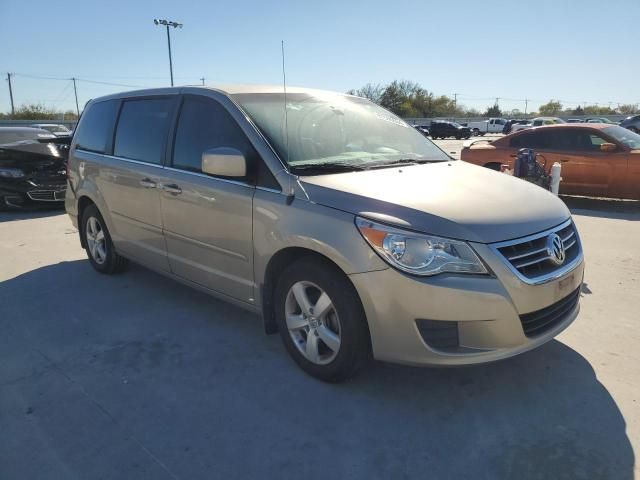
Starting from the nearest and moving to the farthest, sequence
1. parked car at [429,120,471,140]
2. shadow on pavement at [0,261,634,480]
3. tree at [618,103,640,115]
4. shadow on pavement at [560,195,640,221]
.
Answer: shadow on pavement at [0,261,634,480], shadow on pavement at [560,195,640,221], parked car at [429,120,471,140], tree at [618,103,640,115]

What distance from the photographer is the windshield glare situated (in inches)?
339

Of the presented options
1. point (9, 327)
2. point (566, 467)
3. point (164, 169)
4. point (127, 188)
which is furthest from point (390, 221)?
point (9, 327)

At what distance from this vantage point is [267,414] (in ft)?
8.91

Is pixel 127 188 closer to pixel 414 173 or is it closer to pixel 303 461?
pixel 414 173

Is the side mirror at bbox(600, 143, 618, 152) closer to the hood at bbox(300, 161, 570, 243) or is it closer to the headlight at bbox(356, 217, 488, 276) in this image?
the hood at bbox(300, 161, 570, 243)

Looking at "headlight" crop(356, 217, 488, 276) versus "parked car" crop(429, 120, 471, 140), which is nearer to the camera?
"headlight" crop(356, 217, 488, 276)

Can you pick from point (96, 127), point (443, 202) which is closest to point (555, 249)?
point (443, 202)

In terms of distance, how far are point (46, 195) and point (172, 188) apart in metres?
6.31

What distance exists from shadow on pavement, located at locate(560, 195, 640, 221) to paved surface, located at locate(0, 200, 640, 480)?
14.7 ft

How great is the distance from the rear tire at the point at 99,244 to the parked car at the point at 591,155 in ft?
23.7

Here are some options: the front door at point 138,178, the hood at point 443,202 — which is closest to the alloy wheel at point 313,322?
the hood at point 443,202

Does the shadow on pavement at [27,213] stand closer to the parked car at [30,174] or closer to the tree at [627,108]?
the parked car at [30,174]

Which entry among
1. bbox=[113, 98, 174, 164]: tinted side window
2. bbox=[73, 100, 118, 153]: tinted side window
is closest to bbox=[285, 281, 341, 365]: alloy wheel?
bbox=[113, 98, 174, 164]: tinted side window

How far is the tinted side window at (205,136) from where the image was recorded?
10.5 ft
